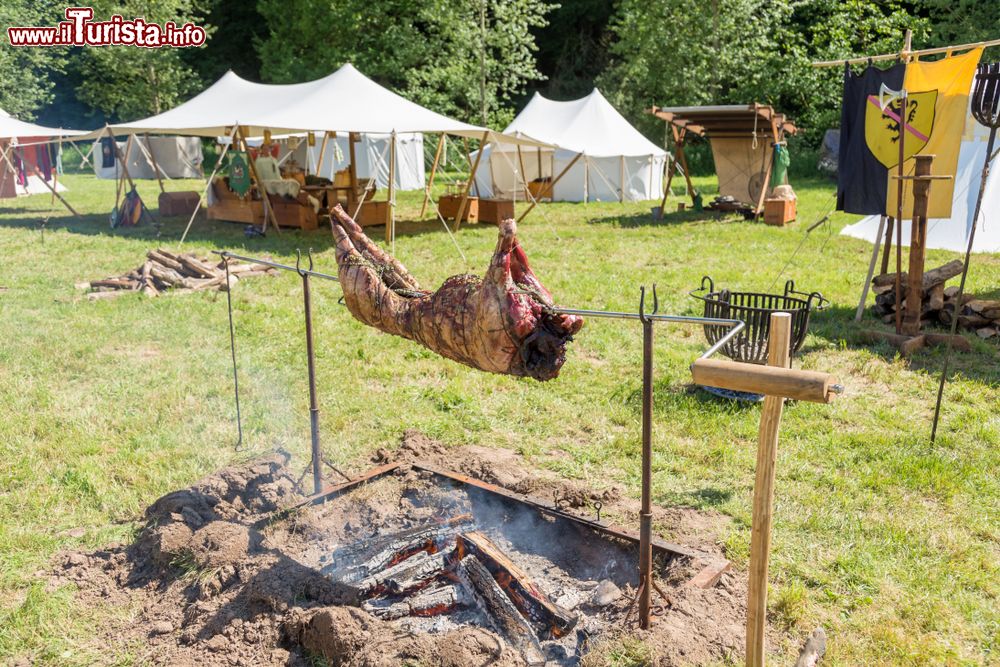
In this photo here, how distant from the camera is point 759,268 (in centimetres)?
1052

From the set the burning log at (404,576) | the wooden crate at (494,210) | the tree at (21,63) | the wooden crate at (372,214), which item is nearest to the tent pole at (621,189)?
the wooden crate at (494,210)

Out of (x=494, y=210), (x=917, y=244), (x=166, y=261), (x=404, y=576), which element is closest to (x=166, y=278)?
(x=166, y=261)

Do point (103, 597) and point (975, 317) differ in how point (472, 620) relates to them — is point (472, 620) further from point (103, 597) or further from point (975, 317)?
point (975, 317)

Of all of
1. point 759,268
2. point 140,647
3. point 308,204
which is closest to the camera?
point 140,647

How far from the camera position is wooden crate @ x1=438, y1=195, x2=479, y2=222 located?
15602 mm

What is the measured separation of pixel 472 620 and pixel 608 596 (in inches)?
24.8

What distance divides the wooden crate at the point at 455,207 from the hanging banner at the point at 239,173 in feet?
12.3

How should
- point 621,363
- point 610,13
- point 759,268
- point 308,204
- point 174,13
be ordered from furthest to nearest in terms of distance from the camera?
point 610,13, point 174,13, point 308,204, point 759,268, point 621,363

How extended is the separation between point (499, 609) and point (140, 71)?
31481mm

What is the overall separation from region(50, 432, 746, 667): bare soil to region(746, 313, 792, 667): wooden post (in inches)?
15.8

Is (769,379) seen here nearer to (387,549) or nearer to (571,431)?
(387,549)

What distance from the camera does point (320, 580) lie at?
3477 mm

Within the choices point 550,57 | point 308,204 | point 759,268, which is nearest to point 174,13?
point 550,57

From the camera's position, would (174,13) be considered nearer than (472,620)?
No
